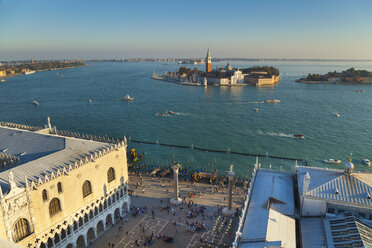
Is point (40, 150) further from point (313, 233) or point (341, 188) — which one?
point (341, 188)

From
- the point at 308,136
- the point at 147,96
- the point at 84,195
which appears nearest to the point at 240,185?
the point at 84,195

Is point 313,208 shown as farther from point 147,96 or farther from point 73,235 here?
point 147,96

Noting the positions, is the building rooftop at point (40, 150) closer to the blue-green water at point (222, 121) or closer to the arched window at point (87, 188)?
the arched window at point (87, 188)

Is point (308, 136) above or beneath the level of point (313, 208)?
beneath

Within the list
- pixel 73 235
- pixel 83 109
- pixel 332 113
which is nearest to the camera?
pixel 73 235

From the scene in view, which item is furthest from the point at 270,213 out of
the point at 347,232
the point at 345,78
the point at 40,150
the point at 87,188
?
the point at 345,78

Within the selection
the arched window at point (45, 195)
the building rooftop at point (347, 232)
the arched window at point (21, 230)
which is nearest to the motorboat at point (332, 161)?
the building rooftop at point (347, 232)

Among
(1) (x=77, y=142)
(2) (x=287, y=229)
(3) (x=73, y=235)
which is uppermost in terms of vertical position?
(1) (x=77, y=142)

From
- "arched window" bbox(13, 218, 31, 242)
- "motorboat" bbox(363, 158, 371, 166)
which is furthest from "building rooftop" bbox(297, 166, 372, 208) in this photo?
"motorboat" bbox(363, 158, 371, 166)
